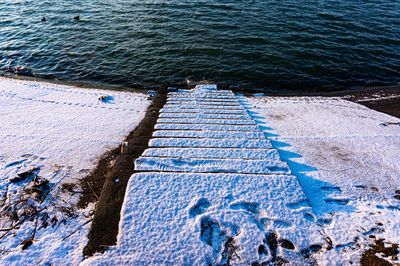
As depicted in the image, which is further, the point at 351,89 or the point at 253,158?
the point at 351,89

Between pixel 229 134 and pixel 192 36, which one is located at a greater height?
pixel 192 36

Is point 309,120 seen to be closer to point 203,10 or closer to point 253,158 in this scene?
point 253,158

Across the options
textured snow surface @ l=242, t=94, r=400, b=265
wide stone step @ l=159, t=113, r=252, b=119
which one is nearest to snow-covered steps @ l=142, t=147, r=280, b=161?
textured snow surface @ l=242, t=94, r=400, b=265

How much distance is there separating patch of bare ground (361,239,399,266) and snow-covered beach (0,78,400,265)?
0.04 meters

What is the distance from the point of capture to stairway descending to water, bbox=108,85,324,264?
7.46ft

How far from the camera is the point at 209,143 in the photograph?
407 cm

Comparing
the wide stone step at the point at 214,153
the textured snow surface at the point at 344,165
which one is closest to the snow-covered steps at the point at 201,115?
the textured snow surface at the point at 344,165

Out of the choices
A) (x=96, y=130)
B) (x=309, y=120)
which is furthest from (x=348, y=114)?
(x=96, y=130)

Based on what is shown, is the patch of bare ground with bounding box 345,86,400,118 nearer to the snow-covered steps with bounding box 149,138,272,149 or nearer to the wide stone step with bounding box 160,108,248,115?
the wide stone step with bounding box 160,108,248,115

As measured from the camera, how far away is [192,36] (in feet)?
43.7

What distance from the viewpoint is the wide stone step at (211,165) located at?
3.31 meters

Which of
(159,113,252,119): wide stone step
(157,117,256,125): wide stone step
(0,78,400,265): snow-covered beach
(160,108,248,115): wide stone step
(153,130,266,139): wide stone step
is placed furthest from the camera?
(160,108,248,115): wide stone step

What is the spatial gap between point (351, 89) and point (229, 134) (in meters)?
8.26

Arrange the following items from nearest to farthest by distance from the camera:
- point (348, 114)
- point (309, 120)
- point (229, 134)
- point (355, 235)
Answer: point (355, 235) → point (229, 134) → point (309, 120) → point (348, 114)
